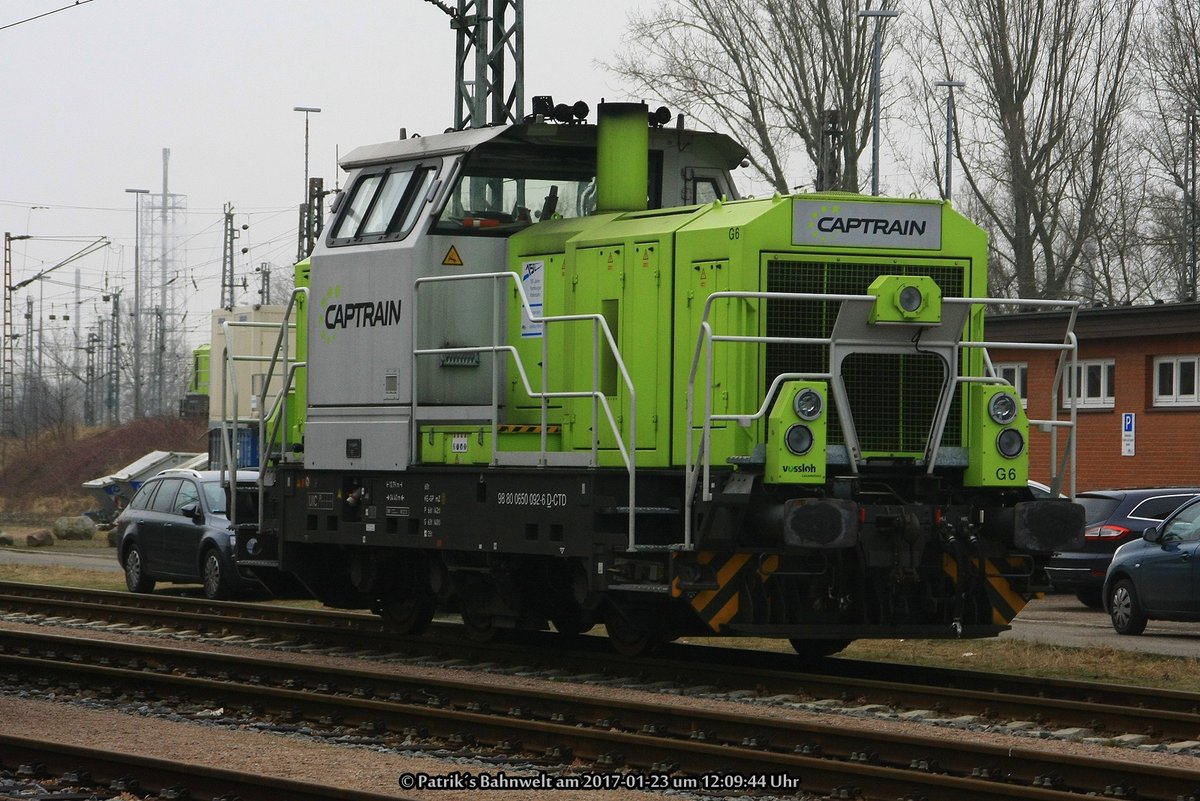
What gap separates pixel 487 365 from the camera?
13.1 m

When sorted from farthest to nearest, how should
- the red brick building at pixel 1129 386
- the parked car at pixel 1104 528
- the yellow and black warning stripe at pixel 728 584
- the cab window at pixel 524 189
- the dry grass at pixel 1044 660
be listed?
the red brick building at pixel 1129 386
the parked car at pixel 1104 528
the dry grass at pixel 1044 660
the cab window at pixel 524 189
the yellow and black warning stripe at pixel 728 584

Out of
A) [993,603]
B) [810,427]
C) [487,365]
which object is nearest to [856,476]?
[810,427]

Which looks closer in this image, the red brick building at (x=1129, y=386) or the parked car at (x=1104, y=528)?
the parked car at (x=1104, y=528)

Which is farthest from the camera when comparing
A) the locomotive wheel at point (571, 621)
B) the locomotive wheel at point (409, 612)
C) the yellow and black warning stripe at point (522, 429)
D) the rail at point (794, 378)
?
the locomotive wheel at point (409, 612)

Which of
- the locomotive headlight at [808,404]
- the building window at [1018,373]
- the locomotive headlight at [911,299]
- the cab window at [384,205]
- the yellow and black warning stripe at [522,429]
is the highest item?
the cab window at [384,205]

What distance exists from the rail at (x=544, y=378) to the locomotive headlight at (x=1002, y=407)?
2.39m

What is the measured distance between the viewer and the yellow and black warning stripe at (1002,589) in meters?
11.5

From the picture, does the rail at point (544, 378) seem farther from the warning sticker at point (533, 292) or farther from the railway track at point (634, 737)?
the railway track at point (634, 737)

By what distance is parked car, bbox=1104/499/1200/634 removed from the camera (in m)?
16.4

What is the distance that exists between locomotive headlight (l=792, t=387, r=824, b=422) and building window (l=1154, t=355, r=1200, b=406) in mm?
19610

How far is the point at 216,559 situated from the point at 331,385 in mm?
6545

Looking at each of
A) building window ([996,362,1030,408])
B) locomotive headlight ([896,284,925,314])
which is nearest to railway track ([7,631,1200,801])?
locomotive headlight ([896,284,925,314])

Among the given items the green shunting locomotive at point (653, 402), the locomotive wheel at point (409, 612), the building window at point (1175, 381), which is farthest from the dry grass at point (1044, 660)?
the building window at point (1175, 381)

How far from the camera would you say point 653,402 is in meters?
11.8
